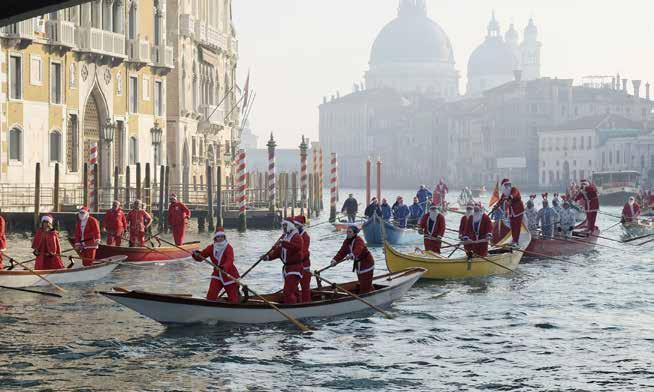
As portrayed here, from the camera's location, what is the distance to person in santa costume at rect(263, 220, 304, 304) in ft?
63.3

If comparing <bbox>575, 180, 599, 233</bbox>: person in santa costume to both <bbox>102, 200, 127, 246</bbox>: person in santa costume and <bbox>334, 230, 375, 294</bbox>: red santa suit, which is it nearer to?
<bbox>102, 200, 127, 246</bbox>: person in santa costume

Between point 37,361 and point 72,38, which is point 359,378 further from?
point 72,38

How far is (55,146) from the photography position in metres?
44.6

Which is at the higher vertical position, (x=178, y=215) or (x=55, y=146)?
(x=55, y=146)

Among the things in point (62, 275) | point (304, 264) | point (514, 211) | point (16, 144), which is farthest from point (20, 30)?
point (304, 264)

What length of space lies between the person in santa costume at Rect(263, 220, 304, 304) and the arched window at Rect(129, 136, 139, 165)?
3155cm

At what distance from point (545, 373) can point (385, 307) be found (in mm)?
5601

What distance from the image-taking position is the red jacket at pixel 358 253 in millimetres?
20750

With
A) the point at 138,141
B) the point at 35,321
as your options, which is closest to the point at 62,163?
the point at 138,141

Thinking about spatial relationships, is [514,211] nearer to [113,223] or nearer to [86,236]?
[113,223]

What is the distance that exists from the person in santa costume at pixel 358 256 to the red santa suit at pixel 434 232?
6253 millimetres

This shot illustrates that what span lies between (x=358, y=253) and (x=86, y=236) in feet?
22.4

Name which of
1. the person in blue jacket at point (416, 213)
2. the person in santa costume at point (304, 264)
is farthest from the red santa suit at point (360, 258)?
the person in blue jacket at point (416, 213)

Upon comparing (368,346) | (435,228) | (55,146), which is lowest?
(368,346)
